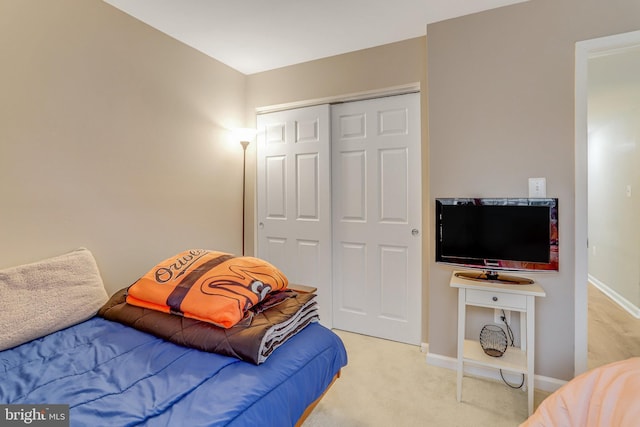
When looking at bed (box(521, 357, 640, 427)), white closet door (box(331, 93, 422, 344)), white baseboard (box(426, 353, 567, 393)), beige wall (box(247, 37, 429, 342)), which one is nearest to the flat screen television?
beige wall (box(247, 37, 429, 342))

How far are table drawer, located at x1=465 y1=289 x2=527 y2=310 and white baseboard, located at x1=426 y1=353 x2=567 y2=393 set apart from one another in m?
0.61

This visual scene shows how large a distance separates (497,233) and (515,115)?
0.81 metres

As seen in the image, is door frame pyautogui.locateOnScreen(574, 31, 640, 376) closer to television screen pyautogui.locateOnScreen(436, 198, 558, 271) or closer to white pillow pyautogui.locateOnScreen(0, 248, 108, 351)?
television screen pyautogui.locateOnScreen(436, 198, 558, 271)

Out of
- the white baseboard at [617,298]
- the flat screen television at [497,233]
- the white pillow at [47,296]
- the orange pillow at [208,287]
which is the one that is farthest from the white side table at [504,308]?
the white baseboard at [617,298]

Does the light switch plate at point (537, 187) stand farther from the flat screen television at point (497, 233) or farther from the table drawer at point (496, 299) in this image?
the table drawer at point (496, 299)

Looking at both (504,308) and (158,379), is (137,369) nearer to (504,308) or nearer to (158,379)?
(158,379)

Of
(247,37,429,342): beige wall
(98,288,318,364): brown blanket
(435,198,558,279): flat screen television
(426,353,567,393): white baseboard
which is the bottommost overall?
(426,353,567,393): white baseboard

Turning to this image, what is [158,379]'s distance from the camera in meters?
1.13

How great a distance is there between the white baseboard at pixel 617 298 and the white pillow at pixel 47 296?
4861 mm

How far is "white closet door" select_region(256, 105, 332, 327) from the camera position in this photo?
2.94m

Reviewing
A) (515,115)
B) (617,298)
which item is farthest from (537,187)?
(617,298)

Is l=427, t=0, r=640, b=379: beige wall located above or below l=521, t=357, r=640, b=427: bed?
above

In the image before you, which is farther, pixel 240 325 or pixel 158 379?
pixel 240 325

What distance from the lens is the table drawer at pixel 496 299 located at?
6.06 feet
